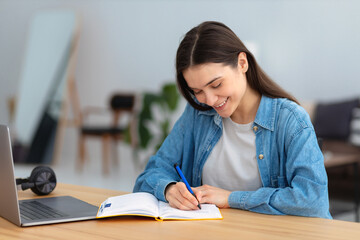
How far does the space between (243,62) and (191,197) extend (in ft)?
1.48

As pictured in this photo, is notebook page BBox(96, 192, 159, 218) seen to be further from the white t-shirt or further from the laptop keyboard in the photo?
the white t-shirt

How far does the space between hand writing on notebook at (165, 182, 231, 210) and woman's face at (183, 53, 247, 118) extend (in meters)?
0.25

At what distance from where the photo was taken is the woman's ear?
1.40m

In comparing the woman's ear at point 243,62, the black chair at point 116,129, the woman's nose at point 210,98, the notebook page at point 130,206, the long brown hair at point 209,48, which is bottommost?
the black chair at point 116,129

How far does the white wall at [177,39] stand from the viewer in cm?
484

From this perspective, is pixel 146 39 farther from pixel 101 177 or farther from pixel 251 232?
pixel 251 232

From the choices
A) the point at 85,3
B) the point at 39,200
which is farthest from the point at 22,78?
the point at 39,200

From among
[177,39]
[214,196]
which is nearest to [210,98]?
[214,196]

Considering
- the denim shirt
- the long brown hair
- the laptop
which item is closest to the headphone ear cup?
the laptop

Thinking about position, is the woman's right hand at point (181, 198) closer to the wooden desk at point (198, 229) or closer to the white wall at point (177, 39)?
the wooden desk at point (198, 229)

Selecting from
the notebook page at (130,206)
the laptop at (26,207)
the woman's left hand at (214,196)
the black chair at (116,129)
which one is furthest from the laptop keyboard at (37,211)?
the black chair at (116,129)

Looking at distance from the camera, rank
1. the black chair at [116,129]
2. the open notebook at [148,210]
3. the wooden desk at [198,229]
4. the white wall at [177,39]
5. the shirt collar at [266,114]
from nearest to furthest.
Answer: the wooden desk at [198,229], the open notebook at [148,210], the shirt collar at [266,114], the white wall at [177,39], the black chair at [116,129]

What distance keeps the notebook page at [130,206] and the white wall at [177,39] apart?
12.9 ft

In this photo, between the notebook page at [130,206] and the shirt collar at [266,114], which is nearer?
the notebook page at [130,206]
